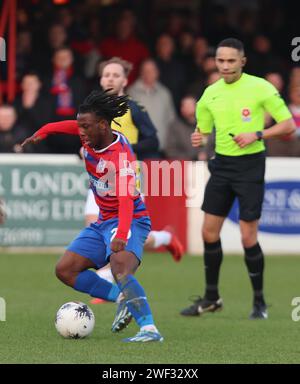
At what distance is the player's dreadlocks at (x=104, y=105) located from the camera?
8.59m

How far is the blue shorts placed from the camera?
8.86 m

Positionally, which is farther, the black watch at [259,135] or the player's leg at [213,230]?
the player's leg at [213,230]

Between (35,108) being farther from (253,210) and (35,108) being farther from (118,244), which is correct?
(118,244)

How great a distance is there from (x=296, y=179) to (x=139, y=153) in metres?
5.24

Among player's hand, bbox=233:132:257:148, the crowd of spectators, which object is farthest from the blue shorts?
the crowd of spectators

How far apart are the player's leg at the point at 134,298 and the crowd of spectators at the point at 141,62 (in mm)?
7091

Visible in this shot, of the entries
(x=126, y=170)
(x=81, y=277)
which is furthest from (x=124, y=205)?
(x=81, y=277)

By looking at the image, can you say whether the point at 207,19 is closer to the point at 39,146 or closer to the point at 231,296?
the point at 39,146

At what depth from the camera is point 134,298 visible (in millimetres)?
8523

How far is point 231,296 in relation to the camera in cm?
1196

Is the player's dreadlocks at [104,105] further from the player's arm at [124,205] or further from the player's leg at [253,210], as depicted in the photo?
the player's leg at [253,210]

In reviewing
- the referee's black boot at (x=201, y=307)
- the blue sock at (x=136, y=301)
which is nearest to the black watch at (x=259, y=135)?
the referee's black boot at (x=201, y=307)

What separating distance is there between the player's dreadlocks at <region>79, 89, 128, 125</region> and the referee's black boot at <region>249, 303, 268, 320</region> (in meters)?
2.53
